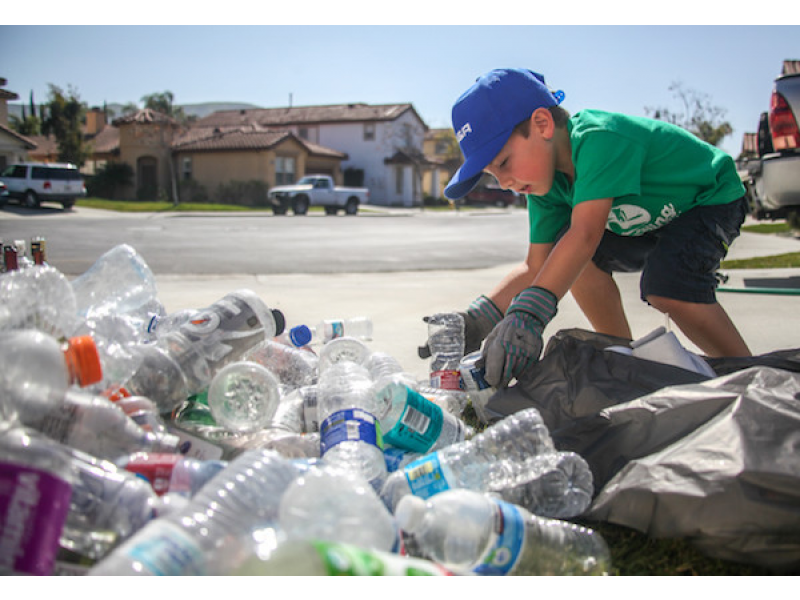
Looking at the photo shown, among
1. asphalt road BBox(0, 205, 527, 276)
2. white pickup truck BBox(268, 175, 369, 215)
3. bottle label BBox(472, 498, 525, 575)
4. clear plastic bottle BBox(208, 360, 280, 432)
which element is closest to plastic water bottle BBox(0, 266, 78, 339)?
clear plastic bottle BBox(208, 360, 280, 432)

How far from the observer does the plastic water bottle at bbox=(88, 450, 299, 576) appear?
144cm

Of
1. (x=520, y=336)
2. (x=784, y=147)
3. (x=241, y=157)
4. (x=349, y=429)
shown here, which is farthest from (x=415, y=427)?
(x=241, y=157)

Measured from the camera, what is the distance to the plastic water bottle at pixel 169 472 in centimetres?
188

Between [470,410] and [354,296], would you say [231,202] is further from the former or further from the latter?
[470,410]

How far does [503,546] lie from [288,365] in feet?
6.24

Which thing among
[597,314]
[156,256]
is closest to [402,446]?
[597,314]

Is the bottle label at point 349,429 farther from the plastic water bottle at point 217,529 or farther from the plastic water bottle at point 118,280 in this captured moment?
the plastic water bottle at point 118,280

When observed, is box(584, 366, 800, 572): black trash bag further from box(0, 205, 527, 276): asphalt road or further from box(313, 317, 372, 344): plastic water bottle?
box(0, 205, 527, 276): asphalt road

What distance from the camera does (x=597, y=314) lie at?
375 centimetres

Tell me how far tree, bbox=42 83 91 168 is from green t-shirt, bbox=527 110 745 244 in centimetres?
4407

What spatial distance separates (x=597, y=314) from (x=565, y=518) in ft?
5.97

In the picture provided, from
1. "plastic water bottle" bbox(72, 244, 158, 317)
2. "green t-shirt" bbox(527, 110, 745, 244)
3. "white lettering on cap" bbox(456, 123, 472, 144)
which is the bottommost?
"plastic water bottle" bbox(72, 244, 158, 317)

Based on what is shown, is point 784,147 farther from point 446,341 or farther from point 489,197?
point 489,197

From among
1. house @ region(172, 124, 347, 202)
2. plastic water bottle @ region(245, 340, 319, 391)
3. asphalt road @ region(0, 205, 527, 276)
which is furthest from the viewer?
house @ region(172, 124, 347, 202)
